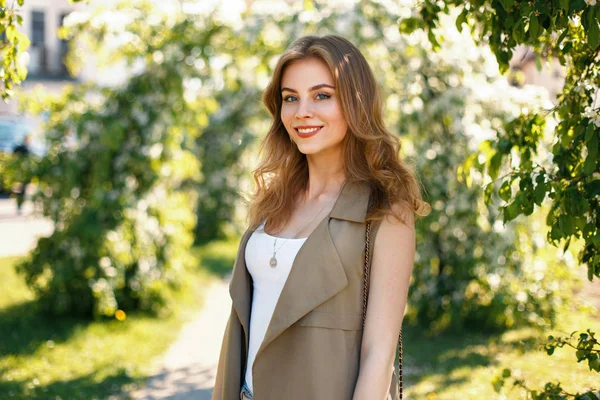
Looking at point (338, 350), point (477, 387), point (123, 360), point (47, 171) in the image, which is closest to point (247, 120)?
point (47, 171)

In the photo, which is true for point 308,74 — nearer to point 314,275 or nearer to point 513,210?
point 314,275

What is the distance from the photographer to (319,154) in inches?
108

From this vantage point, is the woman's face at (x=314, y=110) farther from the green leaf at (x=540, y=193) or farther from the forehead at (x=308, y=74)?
the green leaf at (x=540, y=193)

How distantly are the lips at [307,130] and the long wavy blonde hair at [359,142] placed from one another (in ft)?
0.41

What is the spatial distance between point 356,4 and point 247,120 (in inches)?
264

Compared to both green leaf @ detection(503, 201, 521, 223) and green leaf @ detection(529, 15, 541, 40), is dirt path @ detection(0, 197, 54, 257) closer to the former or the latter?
green leaf @ detection(503, 201, 521, 223)

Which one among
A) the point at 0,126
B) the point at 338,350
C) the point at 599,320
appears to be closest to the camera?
the point at 338,350

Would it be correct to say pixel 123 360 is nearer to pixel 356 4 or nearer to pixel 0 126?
pixel 356 4

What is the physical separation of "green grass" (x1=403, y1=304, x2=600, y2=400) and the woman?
7.99 feet

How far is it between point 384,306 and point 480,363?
421 centimetres

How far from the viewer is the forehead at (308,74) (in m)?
2.57

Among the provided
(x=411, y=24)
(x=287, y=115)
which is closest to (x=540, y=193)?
(x=287, y=115)

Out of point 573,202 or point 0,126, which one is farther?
point 0,126

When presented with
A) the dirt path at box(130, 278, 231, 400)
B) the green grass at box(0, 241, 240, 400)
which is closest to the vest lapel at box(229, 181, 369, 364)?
the dirt path at box(130, 278, 231, 400)
